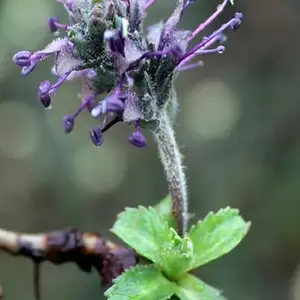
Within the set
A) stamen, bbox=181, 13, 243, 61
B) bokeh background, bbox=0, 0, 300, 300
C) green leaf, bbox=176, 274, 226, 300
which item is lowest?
green leaf, bbox=176, 274, 226, 300

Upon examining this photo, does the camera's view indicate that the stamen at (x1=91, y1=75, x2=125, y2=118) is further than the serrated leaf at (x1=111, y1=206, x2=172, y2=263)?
No

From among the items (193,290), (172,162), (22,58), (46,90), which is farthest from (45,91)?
(193,290)

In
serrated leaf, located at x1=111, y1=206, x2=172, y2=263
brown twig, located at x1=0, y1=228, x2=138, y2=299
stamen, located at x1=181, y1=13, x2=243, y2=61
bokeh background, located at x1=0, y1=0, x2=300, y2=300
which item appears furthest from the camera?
bokeh background, located at x1=0, y1=0, x2=300, y2=300

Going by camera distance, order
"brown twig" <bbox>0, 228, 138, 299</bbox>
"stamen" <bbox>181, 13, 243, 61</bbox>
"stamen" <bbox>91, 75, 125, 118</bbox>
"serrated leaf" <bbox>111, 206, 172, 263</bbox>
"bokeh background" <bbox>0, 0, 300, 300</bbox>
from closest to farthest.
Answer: "stamen" <bbox>91, 75, 125, 118</bbox>, "stamen" <bbox>181, 13, 243, 61</bbox>, "serrated leaf" <bbox>111, 206, 172, 263</bbox>, "brown twig" <bbox>0, 228, 138, 299</bbox>, "bokeh background" <bbox>0, 0, 300, 300</bbox>

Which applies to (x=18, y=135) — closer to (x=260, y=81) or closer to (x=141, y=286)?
(x=260, y=81)

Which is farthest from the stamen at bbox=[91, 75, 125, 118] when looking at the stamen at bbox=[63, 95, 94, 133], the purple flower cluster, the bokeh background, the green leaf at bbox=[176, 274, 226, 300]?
the bokeh background

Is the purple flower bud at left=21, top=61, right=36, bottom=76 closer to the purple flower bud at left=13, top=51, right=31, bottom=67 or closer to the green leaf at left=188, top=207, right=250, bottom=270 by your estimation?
the purple flower bud at left=13, top=51, right=31, bottom=67

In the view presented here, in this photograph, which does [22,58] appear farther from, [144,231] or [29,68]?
[144,231]
